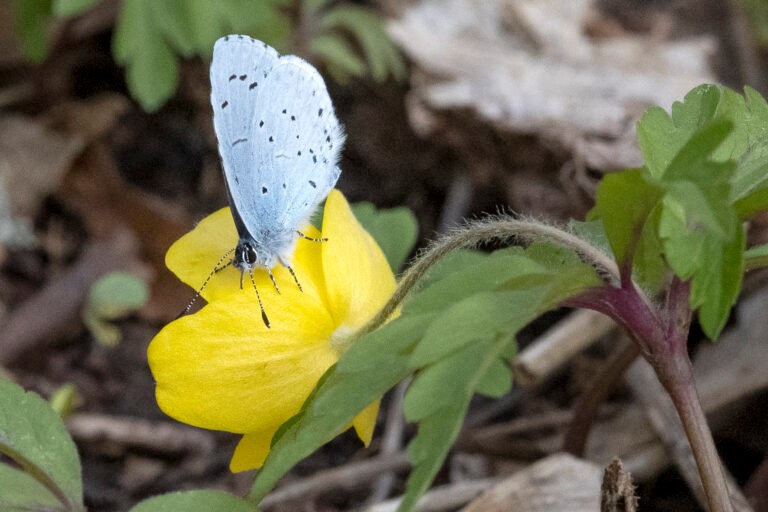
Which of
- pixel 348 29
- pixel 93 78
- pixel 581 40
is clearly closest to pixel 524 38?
pixel 581 40

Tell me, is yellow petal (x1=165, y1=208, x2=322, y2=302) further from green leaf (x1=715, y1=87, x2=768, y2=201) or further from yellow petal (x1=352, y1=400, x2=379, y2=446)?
green leaf (x1=715, y1=87, x2=768, y2=201)

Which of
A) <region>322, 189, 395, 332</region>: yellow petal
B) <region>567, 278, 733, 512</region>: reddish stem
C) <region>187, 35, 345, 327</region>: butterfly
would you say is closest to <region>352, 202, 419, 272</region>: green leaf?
<region>187, 35, 345, 327</region>: butterfly

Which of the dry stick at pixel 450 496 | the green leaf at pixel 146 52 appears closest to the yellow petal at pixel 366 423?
the dry stick at pixel 450 496

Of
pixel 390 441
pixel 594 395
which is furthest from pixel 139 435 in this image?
pixel 594 395

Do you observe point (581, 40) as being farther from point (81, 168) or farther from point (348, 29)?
point (81, 168)

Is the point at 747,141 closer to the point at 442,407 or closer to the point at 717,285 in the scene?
the point at 717,285

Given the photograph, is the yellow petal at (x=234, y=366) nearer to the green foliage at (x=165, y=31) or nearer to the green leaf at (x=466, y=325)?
the green leaf at (x=466, y=325)
